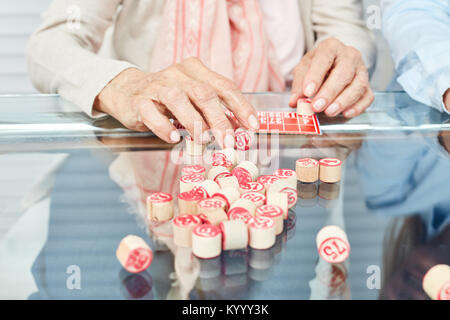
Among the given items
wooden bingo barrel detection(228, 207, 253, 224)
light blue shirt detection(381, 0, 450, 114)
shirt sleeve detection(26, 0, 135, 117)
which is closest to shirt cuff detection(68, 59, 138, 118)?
shirt sleeve detection(26, 0, 135, 117)

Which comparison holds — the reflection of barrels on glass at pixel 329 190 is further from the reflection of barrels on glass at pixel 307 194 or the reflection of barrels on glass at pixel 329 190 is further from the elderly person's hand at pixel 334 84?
A: the elderly person's hand at pixel 334 84

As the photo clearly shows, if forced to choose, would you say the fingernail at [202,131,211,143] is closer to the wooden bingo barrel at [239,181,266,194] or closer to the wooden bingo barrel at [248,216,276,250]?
the wooden bingo barrel at [239,181,266,194]

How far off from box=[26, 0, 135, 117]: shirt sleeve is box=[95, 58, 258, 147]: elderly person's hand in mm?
67

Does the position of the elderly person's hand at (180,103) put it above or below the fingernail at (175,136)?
above

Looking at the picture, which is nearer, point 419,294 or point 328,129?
point 419,294

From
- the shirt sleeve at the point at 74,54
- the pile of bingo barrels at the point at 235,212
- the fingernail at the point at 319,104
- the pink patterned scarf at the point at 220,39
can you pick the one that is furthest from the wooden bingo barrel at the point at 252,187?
the pink patterned scarf at the point at 220,39

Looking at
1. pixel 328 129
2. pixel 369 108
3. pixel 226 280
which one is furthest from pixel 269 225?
pixel 369 108

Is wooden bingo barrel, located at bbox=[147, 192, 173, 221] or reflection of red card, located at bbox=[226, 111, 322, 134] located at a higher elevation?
wooden bingo barrel, located at bbox=[147, 192, 173, 221]

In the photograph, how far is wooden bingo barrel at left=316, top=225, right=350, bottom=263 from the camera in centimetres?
69

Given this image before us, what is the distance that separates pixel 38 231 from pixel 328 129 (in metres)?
0.75

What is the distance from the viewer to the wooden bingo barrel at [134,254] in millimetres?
665

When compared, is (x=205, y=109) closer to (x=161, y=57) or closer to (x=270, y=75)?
(x=161, y=57)
